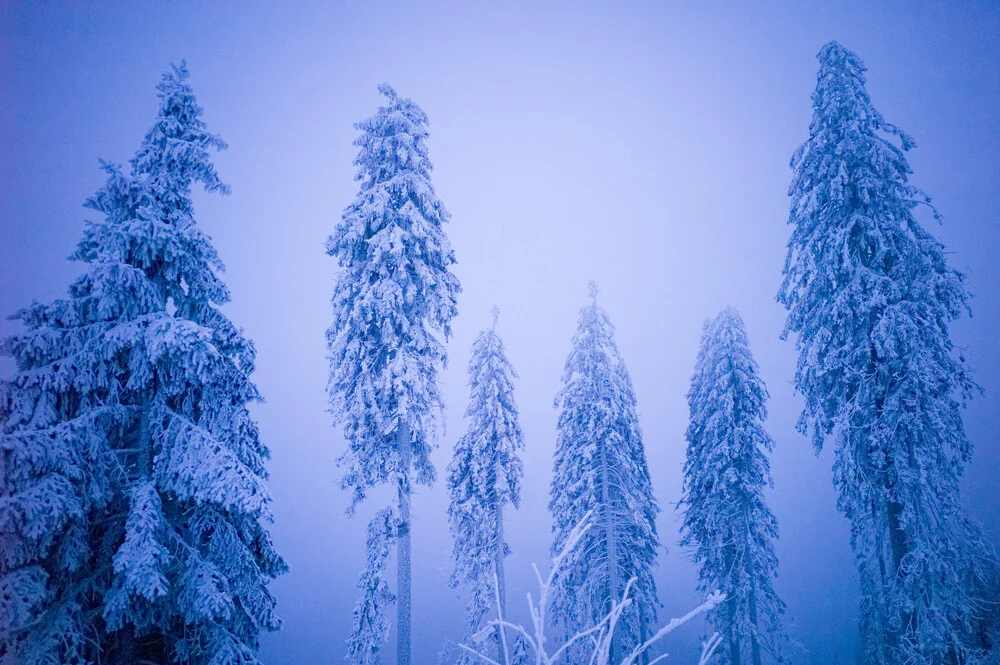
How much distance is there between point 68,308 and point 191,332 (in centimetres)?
162

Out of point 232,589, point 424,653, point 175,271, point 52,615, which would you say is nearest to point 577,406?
point 232,589

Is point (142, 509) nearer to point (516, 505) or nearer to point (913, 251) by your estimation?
point (516, 505)

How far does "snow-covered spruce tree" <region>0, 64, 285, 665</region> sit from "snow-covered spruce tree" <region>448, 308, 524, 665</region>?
7674mm

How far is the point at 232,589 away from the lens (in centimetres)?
693

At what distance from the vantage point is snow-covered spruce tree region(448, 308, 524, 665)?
14.3 m

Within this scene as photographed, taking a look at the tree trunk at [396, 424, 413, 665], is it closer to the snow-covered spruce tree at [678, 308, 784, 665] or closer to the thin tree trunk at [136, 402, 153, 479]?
the thin tree trunk at [136, 402, 153, 479]

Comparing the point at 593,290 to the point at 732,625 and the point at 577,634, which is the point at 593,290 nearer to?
the point at 732,625

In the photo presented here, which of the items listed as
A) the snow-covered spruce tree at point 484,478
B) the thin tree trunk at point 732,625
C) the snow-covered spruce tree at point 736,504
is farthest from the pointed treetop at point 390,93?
the thin tree trunk at point 732,625

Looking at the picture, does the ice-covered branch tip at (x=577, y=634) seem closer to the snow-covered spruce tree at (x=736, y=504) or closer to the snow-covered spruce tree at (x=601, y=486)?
the snow-covered spruce tree at (x=601, y=486)

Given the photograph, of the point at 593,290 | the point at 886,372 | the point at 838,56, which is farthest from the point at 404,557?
the point at 838,56

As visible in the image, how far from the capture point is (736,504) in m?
14.7

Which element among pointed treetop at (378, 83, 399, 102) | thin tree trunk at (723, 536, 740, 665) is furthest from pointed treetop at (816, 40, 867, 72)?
thin tree trunk at (723, 536, 740, 665)

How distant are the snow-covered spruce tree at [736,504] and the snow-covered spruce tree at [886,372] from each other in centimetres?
412

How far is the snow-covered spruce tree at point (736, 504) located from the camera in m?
14.5
